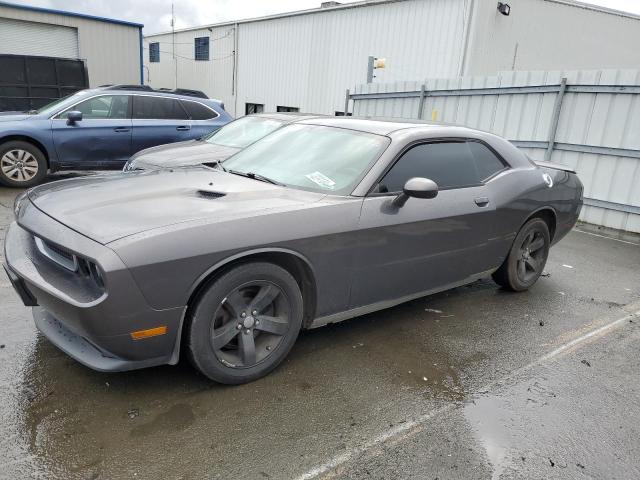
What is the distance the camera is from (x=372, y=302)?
11.3ft

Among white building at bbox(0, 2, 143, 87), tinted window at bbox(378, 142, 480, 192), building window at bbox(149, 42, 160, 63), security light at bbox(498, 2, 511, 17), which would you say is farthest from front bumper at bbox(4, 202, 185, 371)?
building window at bbox(149, 42, 160, 63)

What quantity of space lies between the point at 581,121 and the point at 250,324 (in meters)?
7.26

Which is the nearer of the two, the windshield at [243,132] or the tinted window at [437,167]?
the tinted window at [437,167]

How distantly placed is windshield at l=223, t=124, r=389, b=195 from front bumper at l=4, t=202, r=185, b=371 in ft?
4.41

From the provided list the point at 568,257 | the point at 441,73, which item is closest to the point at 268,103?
the point at 441,73

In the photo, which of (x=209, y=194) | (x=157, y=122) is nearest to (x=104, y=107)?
(x=157, y=122)

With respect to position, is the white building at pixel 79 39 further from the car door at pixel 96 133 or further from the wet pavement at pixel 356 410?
the wet pavement at pixel 356 410

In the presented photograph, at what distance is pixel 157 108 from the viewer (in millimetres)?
8766

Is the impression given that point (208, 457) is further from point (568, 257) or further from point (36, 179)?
point (36, 179)

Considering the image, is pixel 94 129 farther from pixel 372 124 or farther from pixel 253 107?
pixel 253 107

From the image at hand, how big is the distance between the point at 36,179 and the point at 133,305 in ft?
22.1

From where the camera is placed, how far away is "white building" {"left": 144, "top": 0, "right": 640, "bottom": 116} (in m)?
13.2

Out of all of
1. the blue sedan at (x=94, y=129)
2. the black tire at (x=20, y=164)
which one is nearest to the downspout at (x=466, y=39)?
the blue sedan at (x=94, y=129)

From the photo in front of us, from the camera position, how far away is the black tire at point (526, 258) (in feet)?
15.1
